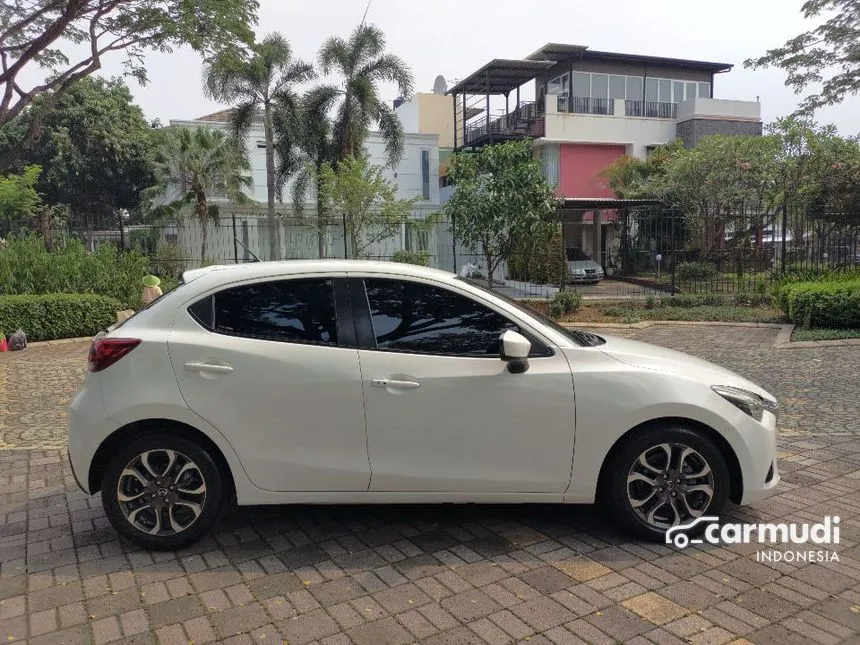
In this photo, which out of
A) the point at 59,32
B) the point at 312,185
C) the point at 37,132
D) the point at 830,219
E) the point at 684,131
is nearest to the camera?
the point at 59,32

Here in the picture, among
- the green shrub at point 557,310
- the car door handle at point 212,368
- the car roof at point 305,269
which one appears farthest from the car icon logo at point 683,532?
the green shrub at point 557,310

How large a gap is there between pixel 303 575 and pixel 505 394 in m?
1.41

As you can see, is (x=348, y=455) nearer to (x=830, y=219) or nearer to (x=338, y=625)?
(x=338, y=625)

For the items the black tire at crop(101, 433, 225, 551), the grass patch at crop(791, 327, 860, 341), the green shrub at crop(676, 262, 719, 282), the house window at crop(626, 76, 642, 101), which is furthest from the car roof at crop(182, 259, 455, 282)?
the house window at crop(626, 76, 642, 101)

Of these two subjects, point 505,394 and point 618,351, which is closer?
point 505,394

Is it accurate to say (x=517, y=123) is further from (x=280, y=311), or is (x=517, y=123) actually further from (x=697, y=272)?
(x=280, y=311)

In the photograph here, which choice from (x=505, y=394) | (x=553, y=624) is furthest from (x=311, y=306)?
(x=553, y=624)

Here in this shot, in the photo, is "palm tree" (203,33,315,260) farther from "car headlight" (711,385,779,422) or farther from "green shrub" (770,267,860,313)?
"car headlight" (711,385,779,422)

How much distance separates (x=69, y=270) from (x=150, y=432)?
11677mm

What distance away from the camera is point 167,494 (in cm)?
375

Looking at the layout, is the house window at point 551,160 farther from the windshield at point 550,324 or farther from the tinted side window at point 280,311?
the tinted side window at point 280,311

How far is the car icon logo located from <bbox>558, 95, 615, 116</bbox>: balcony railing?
33.3 m

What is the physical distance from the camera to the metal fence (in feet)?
53.7

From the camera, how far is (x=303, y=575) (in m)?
3.53
